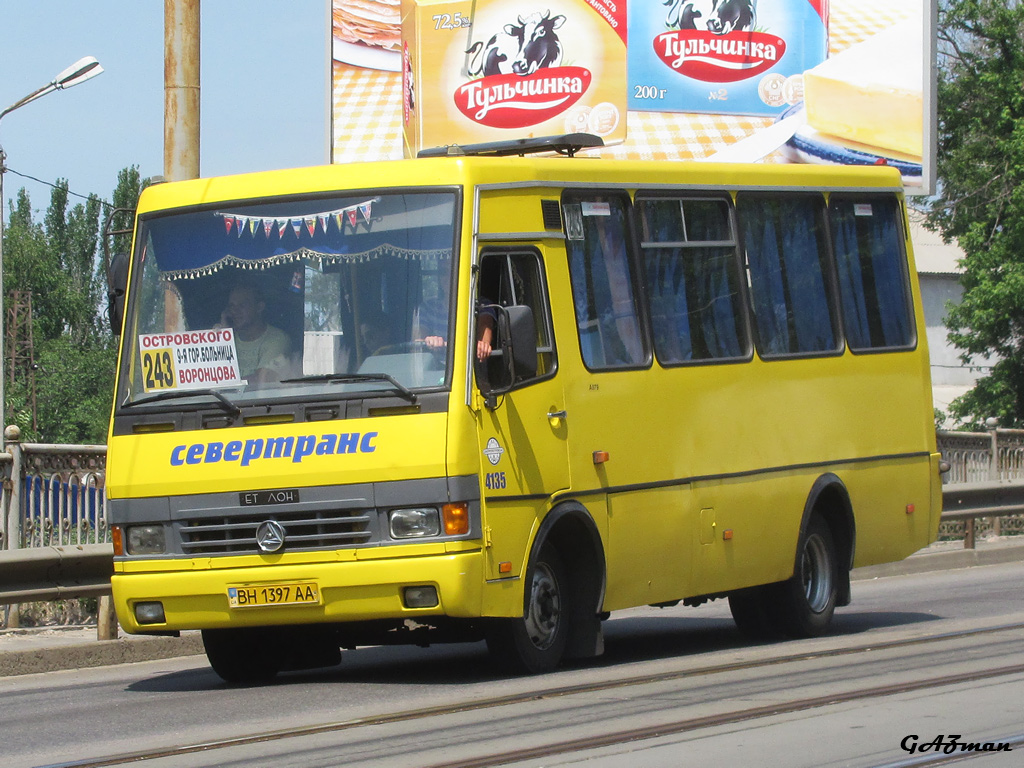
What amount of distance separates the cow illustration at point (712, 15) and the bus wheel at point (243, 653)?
14957 mm

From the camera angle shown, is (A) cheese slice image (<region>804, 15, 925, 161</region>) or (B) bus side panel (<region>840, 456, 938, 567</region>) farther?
(A) cheese slice image (<region>804, 15, 925, 161</region>)

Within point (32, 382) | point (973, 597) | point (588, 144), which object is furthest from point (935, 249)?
point (588, 144)

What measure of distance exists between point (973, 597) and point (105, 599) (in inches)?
Answer: 286

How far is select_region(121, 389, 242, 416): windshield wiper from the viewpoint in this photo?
958cm

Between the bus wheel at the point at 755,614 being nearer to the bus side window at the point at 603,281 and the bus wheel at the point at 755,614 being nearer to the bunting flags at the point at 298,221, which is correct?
the bus side window at the point at 603,281

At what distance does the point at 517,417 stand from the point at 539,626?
4.09ft

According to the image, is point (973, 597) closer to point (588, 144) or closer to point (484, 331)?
point (588, 144)

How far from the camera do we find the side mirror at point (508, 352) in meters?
9.45

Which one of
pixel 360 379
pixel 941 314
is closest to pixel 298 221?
pixel 360 379

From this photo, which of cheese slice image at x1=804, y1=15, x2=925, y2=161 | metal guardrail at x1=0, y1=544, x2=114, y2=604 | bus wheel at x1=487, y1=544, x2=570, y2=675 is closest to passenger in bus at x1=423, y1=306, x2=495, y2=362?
bus wheel at x1=487, y1=544, x2=570, y2=675

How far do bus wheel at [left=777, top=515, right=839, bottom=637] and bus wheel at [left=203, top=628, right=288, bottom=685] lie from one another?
375 centimetres

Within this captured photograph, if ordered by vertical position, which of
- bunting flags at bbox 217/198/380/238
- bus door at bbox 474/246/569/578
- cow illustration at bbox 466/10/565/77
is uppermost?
cow illustration at bbox 466/10/565/77

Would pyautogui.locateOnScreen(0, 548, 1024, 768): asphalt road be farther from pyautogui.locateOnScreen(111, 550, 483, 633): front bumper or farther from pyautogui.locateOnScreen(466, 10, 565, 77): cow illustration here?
pyautogui.locateOnScreen(466, 10, 565, 77): cow illustration

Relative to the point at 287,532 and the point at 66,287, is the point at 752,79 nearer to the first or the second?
the point at 287,532
